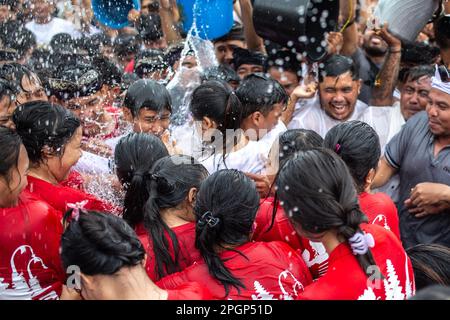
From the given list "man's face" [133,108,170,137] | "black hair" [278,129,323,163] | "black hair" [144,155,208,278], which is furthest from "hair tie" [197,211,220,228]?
Result: "man's face" [133,108,170,137]

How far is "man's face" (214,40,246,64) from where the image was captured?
221 inches

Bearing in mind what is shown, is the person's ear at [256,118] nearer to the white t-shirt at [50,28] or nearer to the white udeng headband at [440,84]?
the white udeng headband at [440,84]

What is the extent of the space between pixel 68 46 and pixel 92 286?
4389 millimetres

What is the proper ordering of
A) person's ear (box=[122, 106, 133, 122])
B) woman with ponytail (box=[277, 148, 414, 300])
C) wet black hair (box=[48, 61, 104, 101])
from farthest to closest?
1. wet black hair (box=[48, 61, 104, 101])
2. person's ear (box=[122, 106, 133, 122])
3. woman with ponytail (box=[277, 148, 414, 300])

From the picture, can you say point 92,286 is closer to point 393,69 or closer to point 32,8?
point 393,69

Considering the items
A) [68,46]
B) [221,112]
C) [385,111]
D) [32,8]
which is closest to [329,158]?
[221,112]

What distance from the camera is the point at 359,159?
288 cm

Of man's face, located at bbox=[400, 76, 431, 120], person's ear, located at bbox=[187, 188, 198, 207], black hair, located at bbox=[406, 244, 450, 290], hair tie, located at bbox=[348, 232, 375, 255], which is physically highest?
hair tie, located at bbox=[348, 232, 375, 255]

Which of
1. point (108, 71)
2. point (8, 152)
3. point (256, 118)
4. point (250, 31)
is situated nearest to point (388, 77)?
point (250, 31)

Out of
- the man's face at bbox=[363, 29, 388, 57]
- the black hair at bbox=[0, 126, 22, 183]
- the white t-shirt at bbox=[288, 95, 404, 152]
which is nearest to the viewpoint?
the black hair at bbox=[0, 126, 22, 183]

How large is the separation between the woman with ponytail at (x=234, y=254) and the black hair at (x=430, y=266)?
1.58 feet

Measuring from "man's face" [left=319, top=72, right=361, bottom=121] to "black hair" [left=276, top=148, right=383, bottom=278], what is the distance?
2.55m

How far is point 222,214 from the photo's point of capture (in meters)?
2.40

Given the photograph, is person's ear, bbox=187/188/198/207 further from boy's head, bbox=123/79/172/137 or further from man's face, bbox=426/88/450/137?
man's face, bbox=426/88/450/137
